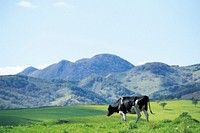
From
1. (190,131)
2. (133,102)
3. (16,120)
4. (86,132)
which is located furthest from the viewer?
(16,120)

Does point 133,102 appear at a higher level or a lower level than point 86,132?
higher

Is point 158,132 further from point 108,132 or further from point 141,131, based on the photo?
point 108,132

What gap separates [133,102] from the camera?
33.2m

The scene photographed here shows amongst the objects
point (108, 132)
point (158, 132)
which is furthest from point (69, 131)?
point (158, 132)

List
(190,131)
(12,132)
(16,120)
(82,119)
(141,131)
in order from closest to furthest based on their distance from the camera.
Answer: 1. (190,131)
2. (141,131)
3. (12,132)
4. (82,119)
5. (16,120)

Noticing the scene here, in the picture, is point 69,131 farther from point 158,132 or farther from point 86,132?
point 158,132

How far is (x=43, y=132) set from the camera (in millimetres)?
24516

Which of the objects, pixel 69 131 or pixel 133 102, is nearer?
pixel 69 131

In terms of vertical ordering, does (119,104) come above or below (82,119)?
above

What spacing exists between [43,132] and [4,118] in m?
129

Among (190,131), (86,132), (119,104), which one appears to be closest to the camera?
(190,131)

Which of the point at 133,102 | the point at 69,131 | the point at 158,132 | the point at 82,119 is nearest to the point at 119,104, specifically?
the point at 133,102

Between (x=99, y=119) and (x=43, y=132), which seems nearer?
(x=43, y=132)

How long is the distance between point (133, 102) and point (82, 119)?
98.4 metres
